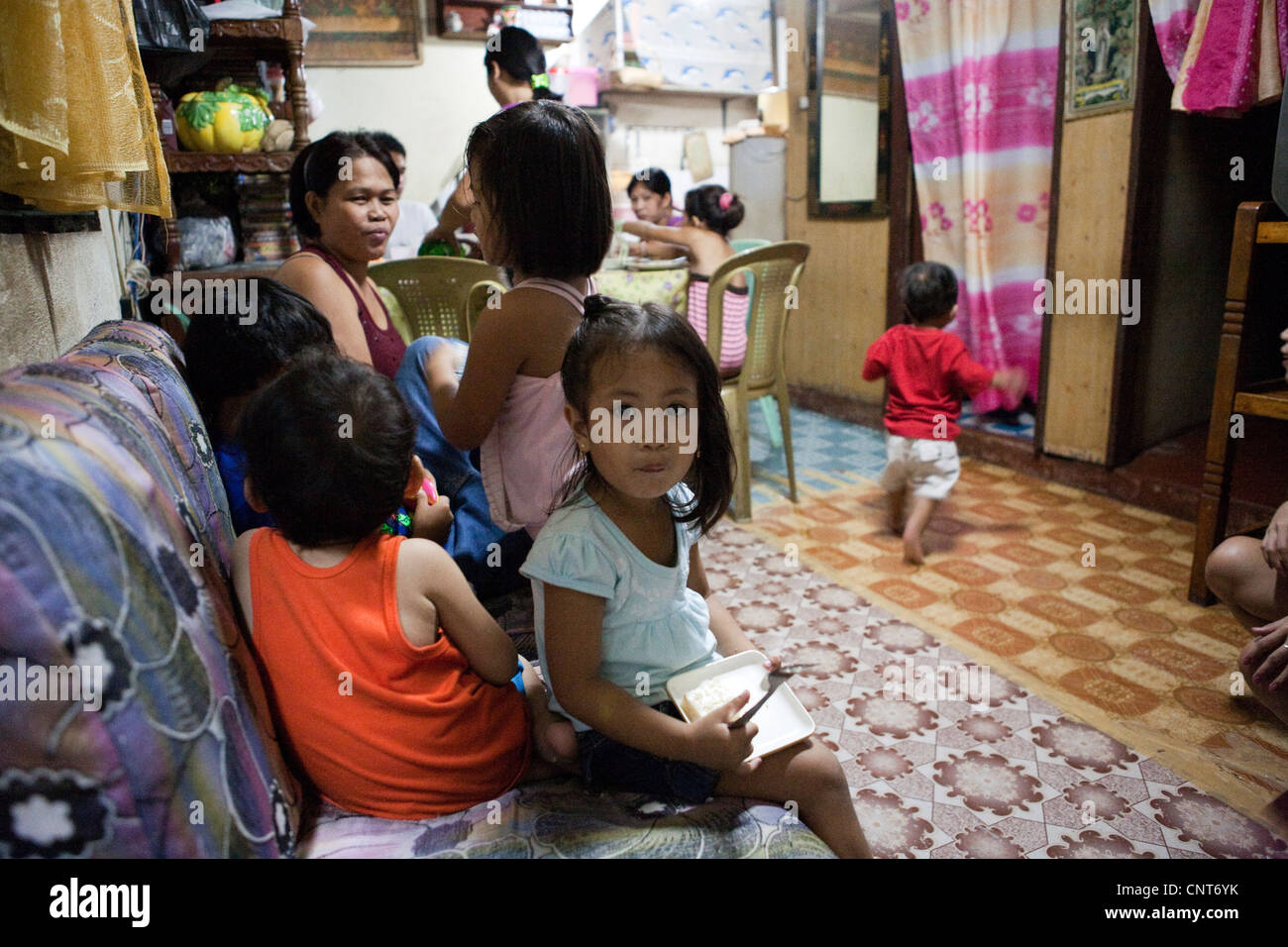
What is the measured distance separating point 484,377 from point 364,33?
3.89m

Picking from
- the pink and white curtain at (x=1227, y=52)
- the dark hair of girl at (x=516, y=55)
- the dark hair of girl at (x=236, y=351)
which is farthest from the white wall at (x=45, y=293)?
the pink and white curtain at (x=1227, y=52)

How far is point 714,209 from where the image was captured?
3574 millimetres

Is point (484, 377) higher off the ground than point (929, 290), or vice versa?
point (929, 290)

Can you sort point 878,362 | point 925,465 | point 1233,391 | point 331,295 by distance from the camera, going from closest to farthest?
Result: point 331,295
point 1233,391
point 925,465
point 878,362

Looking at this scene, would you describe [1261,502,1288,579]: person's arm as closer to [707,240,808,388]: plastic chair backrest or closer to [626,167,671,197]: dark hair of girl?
[707,240,808,388]: plastic chair backrest

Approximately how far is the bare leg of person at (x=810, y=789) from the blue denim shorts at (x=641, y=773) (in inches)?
1.3

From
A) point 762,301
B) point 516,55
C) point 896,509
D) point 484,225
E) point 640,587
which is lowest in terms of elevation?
point 896,509

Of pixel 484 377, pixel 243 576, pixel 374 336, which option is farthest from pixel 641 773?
pixel 374 336

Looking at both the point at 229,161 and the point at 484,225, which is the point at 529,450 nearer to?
the point at 484,225

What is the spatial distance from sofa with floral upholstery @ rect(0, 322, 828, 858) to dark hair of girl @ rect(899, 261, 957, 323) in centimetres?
231

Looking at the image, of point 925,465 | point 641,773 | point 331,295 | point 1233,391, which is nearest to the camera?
point 641,773

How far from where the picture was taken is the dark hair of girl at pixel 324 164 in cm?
179

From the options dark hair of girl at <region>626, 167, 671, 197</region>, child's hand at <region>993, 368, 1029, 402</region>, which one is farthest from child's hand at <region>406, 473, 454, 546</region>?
dark hair of girl at <region>626, 167, 671, 197</region>
